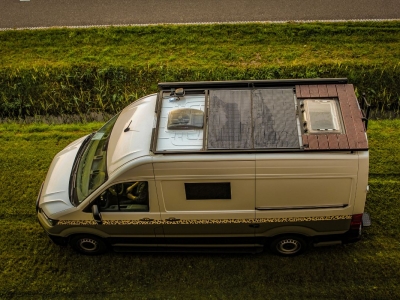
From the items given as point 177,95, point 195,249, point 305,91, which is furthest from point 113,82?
point 305,91

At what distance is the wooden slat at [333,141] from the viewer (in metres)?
6.35

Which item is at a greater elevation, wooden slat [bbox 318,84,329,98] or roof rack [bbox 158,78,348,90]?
roof rack [bbox 158,78,348,90]

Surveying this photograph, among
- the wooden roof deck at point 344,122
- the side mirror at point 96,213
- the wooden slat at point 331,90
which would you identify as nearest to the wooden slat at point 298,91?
the wooden roof deck at point 344,122

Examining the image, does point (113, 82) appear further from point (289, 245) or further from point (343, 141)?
point (343, 141)

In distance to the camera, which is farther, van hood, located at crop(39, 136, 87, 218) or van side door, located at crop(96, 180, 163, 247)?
van hood, located at crop(39, 136, 87, 218)

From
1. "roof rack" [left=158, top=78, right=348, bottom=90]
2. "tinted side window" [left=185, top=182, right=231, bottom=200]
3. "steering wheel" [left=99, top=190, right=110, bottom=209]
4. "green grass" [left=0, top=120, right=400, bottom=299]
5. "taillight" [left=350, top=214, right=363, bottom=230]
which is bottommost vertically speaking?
"green grass" [left=0, top=120, right=400, bottom=299]

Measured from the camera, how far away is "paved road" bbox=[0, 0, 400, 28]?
12.6 m

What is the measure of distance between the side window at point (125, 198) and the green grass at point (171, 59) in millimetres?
4146

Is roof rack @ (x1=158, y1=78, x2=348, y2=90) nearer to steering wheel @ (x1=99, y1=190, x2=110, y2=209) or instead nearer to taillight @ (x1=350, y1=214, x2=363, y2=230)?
steering wheel @ (x1=99, y1=190, x2=110, y2=209)

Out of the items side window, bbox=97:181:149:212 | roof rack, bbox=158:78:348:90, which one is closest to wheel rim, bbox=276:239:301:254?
side window, bbox=97:181:149:212

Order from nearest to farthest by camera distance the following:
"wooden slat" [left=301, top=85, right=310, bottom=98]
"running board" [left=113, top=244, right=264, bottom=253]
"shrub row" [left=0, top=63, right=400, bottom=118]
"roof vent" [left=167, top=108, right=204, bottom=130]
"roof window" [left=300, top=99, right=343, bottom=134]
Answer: "roof window" [left=300, top=99, right=343, bottom=134] < "roof vent" [left=167, top=108, right=204, bottom=130] < "wooden slat" [left=301, top=85, right=310, bottom=98] < "running board" [left=113, top=244, right=264, bottom=253] < "shrub row" [left=0, top=63, right=400, bottom=118]

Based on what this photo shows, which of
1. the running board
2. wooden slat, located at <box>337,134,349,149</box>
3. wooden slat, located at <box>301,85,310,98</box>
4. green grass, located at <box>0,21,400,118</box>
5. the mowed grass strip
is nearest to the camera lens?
wooden slat, located at <box>337,134,349,149</box>

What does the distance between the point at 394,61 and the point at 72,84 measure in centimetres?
738

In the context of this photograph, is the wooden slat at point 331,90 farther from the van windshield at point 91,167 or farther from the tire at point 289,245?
the van windshield at point 91,167
